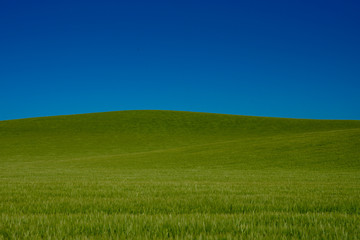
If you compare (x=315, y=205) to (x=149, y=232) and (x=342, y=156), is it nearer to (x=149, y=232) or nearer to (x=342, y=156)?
(x=149, y=232)

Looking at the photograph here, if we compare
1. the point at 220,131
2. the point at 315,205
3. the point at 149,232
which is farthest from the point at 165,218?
the point at 220,131

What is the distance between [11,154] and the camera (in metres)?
45.6

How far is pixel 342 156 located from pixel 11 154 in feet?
162

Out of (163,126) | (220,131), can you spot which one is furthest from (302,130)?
(163,126)

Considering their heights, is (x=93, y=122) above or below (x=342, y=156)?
above

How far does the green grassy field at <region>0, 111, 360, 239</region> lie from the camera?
3.94 metres

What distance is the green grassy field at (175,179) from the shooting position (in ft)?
12.9

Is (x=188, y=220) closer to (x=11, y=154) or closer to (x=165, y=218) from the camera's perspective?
(x=165, y=218)

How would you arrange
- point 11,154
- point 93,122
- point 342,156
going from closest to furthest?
point 342,156
point 11,154
point 93,122

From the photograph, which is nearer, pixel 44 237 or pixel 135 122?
pixel 44 237

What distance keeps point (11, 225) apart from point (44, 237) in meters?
0.86

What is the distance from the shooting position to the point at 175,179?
14562mm

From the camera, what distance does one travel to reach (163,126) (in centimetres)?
7481

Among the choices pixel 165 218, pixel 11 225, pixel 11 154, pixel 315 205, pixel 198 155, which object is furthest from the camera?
pixel 11 154
